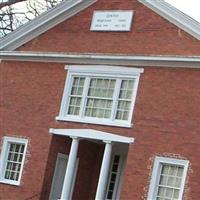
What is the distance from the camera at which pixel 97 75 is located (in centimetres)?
2272

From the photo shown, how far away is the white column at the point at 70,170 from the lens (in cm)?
2227

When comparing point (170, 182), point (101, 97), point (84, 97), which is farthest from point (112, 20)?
point (170, 182)

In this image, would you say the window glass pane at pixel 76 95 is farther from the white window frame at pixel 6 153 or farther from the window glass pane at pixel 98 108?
the white window frame at pixel 6 153

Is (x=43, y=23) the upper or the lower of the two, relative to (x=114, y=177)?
upper

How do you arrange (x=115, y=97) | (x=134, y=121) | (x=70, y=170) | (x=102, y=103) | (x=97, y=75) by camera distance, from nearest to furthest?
(x=134, y=121)
(x=115, y=97)
(x=70, y=170)
(x=102, y=103)
(x=97, y=75)

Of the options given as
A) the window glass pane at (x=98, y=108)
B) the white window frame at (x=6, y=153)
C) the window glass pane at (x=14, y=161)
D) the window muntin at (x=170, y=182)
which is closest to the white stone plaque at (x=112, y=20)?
the window glass pane at (x=98, y=108)

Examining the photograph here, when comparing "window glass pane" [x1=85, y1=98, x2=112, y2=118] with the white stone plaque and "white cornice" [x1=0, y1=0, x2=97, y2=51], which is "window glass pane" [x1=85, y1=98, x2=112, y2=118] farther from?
"white cornice" [x1=0, y1=0, x2=97, y2=51]

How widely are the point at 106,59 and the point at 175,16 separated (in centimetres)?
309

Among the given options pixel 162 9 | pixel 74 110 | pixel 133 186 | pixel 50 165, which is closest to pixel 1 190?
pixel 50 165

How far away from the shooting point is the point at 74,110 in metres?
23.2

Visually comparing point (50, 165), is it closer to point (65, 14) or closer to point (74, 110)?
point (74, 110)

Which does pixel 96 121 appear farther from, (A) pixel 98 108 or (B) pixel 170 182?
(B) pixel 170 182

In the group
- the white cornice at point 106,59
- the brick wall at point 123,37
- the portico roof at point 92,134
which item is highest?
the brick wall at point 123,37

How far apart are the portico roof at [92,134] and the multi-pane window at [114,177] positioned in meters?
2.34
